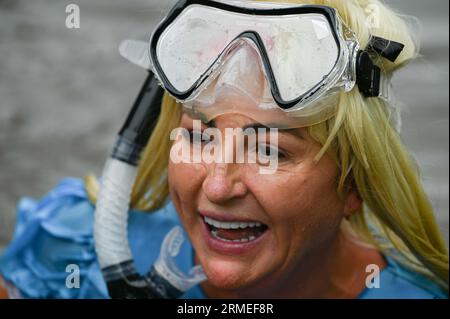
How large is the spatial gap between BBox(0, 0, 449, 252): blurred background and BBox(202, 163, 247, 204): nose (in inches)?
51.9

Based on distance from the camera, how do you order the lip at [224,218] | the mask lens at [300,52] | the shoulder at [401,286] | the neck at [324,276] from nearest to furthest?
the mask lens at [300,52], the lip at [224,218], the neck at [324,276], the shoulder at [401,286]

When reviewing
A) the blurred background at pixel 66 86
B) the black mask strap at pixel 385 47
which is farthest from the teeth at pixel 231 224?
the blurred background at pixel 66 86

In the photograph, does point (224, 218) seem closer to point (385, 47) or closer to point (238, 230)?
point (238, 230)

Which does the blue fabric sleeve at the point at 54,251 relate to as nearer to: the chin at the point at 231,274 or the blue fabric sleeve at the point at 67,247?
the blue fabric sleeve at the point at 67,247

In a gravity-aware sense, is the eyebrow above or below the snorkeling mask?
below

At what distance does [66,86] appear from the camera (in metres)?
3.23

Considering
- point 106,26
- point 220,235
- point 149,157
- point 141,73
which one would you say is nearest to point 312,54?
point 220,235

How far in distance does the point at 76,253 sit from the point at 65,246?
0.12 ft

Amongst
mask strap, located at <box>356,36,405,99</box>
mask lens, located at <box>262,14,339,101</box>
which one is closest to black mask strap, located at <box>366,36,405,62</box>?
mask strap, located at <box>356,36,405,99</box>

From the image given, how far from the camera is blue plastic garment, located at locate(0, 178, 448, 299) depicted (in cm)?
178

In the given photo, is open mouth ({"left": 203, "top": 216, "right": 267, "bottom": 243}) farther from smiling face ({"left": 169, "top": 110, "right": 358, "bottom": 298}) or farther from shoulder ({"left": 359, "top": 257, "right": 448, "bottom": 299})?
shoulder ({"left": 359, "top": 257, "right": 448, "bottom": 299})

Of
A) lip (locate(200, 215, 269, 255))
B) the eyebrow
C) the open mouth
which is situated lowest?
lip (locate(200, 215, 269, 255))

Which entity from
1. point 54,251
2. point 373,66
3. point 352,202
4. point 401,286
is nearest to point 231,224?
point 352,202

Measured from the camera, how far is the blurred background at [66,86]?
115 inches
